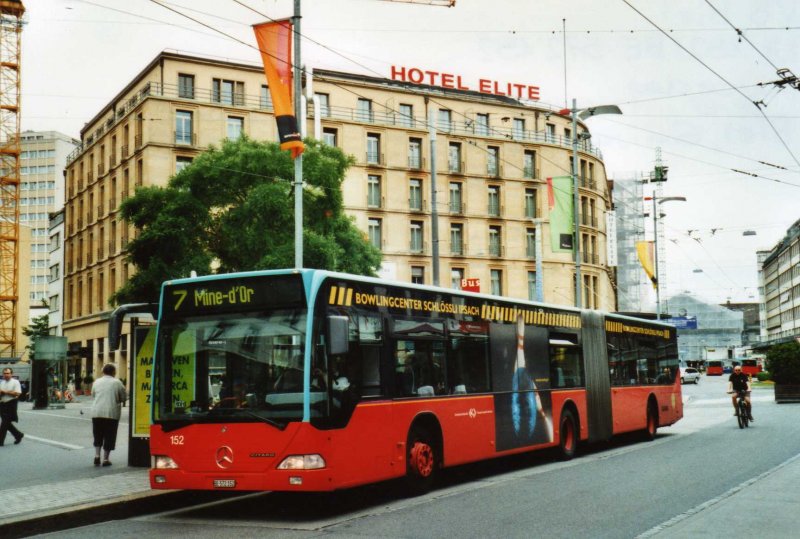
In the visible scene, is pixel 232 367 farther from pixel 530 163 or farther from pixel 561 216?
pixel 530 163

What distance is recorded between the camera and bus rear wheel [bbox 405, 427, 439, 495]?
11.7 meters

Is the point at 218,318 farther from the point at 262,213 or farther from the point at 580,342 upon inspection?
the point at 262,213

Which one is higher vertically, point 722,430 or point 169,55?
point 169,55

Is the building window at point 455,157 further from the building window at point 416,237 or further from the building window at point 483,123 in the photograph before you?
the building window at point 416,237

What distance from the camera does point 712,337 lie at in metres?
121

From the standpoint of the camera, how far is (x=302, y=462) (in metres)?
9.73

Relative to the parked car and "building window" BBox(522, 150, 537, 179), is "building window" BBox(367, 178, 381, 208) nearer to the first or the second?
"building window" BBox(522, 150, 537, 179)

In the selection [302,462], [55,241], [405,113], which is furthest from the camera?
[55,241]

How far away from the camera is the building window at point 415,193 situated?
199 ft

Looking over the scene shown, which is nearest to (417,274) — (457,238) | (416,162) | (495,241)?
(457,238)

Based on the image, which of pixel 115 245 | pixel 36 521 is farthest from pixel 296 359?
pixel 115 245

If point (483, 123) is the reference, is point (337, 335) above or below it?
below

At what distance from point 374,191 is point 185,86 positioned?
45.5 ft

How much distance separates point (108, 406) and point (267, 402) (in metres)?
5.84
